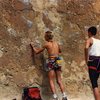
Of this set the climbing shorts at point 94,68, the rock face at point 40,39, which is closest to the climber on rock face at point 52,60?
the rock face at point 40,39

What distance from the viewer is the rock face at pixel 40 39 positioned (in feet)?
30.0

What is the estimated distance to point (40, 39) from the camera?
941 cm

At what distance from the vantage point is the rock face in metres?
9.13

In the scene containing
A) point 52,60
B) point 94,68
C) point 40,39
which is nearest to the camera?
point 94,68

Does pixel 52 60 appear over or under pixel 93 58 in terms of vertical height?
under

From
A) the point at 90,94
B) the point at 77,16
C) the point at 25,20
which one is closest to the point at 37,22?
the point at 25,20

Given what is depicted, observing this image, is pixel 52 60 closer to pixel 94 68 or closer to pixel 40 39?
pixel 40 39

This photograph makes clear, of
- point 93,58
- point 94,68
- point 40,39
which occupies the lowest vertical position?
point 94,68

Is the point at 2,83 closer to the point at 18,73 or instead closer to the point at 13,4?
the point at 18,73

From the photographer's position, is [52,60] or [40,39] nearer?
[52,60]

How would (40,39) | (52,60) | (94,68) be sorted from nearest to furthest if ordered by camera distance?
(94,68) → (52,60) → (40,39)

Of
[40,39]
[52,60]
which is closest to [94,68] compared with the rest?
[52,60]

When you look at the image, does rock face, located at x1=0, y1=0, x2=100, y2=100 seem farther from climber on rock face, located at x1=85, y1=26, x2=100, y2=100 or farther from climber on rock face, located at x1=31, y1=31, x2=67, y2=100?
A: climber on rock face, located at x1=85, y1=26, x2=100, y2=100

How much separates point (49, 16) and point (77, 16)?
652 mm
